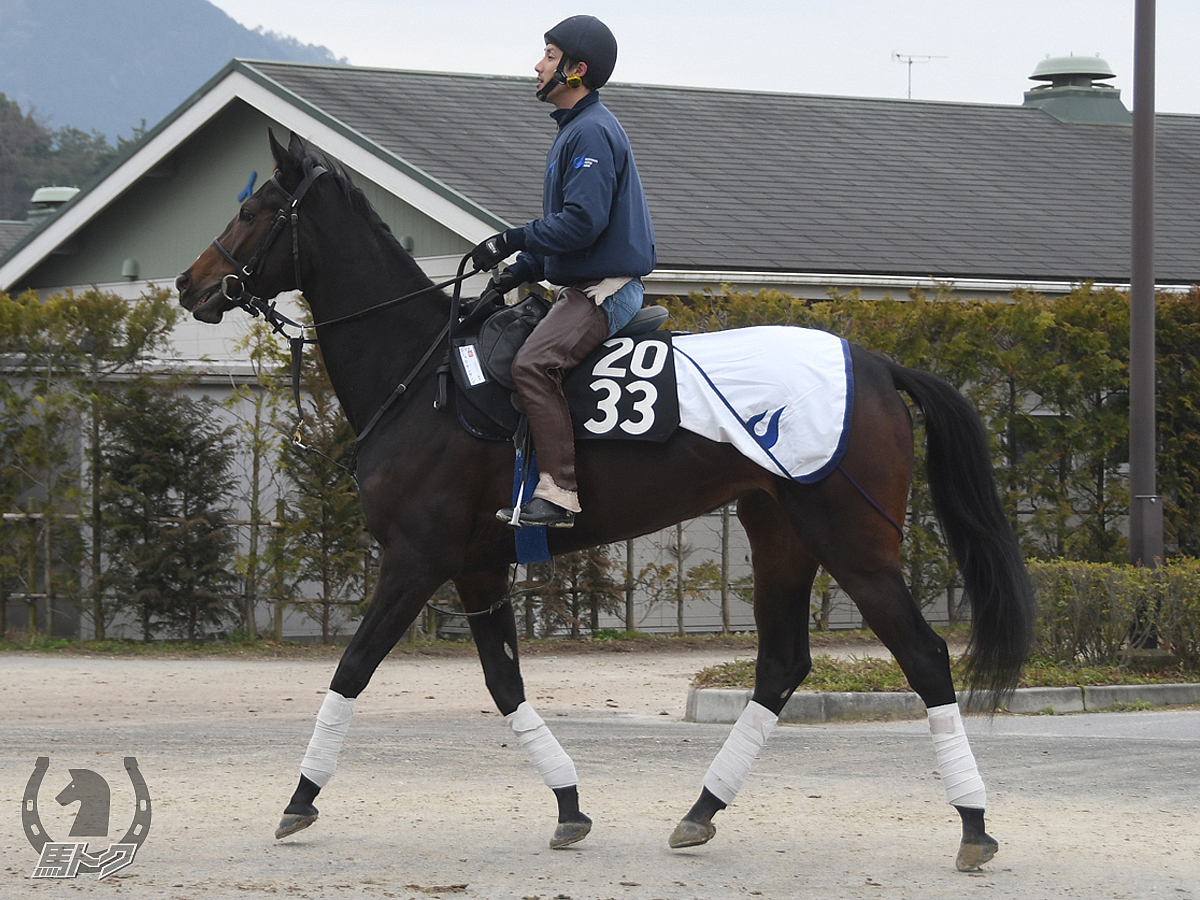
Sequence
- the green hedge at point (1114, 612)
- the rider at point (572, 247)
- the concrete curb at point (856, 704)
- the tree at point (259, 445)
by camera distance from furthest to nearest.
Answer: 1. the tree at point (259, 445)
2. the green hedge at point (1114, 612)
3. the concrete curb at point (856, 704)
4. the rider at point (572, 247)

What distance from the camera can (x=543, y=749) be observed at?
6066 mm

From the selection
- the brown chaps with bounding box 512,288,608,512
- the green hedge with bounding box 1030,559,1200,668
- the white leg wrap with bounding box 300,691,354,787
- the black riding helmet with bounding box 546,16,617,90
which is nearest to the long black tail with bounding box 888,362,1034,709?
the brown chaps with bounding box 512,288,608,512

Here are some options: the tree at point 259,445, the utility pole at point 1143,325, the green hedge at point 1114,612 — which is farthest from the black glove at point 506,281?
the tree at point 259,445

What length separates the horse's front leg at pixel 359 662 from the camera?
5.78m

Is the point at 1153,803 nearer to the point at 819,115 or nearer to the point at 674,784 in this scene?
the point at 674,784

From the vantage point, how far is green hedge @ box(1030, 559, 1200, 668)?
10.7m

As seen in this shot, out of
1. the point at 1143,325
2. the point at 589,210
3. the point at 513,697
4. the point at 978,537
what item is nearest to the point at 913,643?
the point at 978,537

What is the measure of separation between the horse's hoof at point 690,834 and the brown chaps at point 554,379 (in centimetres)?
136

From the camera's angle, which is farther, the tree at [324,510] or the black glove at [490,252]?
the tree at [324,510]

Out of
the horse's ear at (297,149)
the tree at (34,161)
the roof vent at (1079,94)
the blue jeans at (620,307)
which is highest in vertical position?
the tree at (34,161)

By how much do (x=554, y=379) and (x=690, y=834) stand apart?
6.25ft

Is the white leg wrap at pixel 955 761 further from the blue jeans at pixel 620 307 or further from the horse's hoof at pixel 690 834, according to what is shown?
the blue jeans at pixel 620 307

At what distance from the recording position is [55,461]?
13.3 meters

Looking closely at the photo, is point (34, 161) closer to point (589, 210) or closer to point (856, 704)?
point (856, 704)
